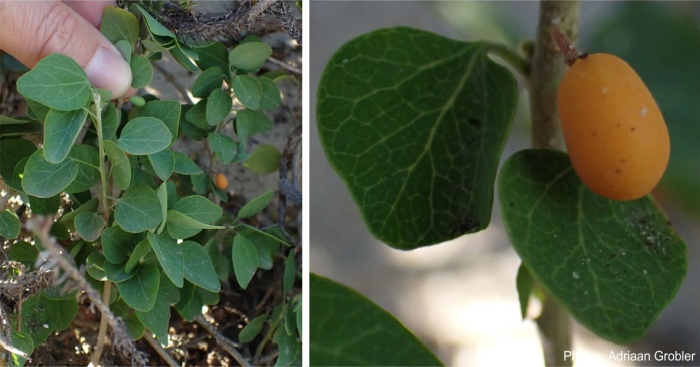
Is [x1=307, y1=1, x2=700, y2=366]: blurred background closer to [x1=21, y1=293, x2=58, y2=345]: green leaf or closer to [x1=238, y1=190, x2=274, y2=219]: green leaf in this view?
[x1=238, y1=190, x2=274, y2=219]: green leaf

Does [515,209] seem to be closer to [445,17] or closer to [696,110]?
[696,110]

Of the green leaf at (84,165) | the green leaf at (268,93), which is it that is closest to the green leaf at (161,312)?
the green leaf at (84,165)

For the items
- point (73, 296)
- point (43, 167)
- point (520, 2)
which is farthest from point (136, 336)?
point (520, 2)

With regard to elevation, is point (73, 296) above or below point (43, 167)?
below

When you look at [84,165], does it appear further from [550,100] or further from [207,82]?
[550,100]

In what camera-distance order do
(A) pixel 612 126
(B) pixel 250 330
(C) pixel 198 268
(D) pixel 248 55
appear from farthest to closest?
(B) pixel 250 330 < (D) pixel 248 55 < (C) pixel 198 268 < (A) pixel 612 126

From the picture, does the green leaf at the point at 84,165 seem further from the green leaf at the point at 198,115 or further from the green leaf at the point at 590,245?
the green leaf at the point at 590,245

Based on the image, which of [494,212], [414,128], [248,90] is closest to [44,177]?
[248,90]
